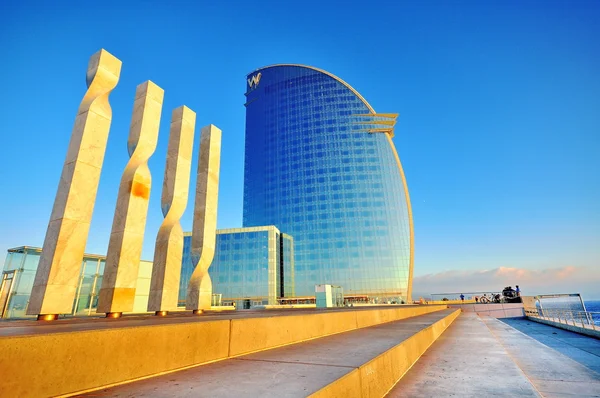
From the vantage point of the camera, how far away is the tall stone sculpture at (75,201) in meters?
7.52

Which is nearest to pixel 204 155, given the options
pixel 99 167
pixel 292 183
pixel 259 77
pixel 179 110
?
pixel 179 110

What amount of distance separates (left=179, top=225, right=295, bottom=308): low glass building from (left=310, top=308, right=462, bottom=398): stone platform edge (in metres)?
53.5

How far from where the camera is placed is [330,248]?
6856 centimetres

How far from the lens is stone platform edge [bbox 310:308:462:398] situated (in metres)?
2.15

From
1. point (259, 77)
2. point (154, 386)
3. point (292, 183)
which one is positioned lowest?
point (154, 386)

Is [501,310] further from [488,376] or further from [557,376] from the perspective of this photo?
→ [488,376]

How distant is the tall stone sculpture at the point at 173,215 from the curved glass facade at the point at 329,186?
58.6 metres

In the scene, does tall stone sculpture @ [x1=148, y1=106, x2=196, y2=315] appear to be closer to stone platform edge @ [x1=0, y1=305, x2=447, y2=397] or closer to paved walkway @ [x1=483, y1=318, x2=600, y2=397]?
stone platform edge @ [x1=0, y1=305, x2=447, y2=397]

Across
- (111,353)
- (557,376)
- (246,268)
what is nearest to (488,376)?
(557,376)

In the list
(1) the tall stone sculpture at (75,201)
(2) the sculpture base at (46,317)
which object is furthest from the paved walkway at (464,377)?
(1) the tall stone sculpture at (75,201)

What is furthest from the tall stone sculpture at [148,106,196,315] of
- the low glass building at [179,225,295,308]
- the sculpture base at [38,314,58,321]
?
the low glass building at [179,225,295,308]

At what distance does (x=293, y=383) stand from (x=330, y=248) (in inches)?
2664

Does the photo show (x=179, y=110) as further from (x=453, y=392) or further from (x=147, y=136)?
(x=453, y=392)

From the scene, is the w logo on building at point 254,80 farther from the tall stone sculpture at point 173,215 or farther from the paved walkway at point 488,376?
the paved walkway at point 488,376
